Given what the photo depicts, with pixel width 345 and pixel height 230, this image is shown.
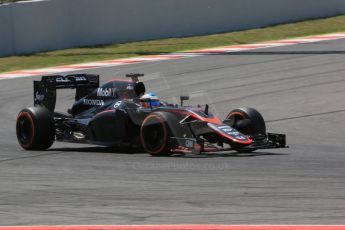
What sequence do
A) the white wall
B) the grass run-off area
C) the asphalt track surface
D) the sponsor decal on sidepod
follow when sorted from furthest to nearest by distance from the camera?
the white wall → the grass run-off area → the sponsor decal on sidepod → the asphalt track surface

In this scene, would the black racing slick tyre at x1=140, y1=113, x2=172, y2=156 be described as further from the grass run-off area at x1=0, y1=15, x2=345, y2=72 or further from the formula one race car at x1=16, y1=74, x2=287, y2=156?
the grass run-off area at x1=0, y1=15, x2=345, y2=72

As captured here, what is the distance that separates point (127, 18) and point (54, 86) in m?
12.5

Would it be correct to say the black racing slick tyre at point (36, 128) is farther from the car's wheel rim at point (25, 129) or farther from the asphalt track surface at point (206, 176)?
the asphalt track surface at point (206, 176)

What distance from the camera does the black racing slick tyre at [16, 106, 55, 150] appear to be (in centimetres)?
1201

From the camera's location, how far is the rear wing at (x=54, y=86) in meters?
13.0

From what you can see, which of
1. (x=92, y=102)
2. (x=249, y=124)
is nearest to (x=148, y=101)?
(x=92, y=102)

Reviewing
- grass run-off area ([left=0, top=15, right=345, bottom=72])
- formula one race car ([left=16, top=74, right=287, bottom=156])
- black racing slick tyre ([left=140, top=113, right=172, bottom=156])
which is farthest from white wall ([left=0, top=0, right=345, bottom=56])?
black racing slick tyre ([left=140, top=113, right=172, bottom=156])

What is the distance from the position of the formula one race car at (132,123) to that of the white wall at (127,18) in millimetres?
11285

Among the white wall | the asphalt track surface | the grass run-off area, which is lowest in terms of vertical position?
the asphalt track surface

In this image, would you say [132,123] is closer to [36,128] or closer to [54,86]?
[36,128]

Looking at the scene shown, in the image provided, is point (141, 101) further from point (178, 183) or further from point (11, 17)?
point (11, 17)

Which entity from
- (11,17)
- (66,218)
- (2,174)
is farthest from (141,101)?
(11,17)

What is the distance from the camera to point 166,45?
2495 centimetres

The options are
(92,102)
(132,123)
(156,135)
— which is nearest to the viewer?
(156,135)
